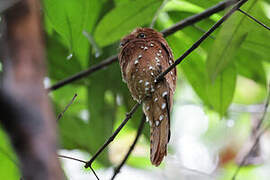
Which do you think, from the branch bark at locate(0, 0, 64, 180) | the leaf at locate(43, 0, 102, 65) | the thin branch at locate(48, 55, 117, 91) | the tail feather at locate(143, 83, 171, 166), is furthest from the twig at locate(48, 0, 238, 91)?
the branch bark at locate(0, 0, 64, 180)

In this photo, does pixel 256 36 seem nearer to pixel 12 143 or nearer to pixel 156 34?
pixel 156 34

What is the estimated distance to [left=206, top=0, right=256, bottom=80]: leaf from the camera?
2189mm

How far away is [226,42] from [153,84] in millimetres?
545

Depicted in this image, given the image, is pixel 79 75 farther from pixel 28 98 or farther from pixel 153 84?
pixel 28 98

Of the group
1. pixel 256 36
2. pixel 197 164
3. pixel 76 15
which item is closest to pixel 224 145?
pixel 197 164

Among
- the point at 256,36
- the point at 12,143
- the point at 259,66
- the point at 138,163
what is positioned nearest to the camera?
the point at 12,143

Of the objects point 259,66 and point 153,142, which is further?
point 259,66

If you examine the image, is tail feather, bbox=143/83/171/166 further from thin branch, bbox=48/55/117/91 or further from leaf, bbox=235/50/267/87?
leaf, bbox=235/50/267/87

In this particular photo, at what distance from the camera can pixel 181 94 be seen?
17.5 feet

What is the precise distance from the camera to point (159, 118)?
6.68ft

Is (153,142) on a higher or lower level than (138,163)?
higher

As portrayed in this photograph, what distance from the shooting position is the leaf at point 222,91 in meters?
2.76

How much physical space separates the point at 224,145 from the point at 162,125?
4000 millimetres

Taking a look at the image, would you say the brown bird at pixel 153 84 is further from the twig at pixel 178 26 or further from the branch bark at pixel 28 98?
the branch bark at pixel 28 98
